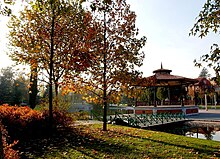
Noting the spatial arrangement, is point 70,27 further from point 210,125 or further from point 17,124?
point 210,125

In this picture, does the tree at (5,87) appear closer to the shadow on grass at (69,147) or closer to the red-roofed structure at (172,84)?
the red-roofed structure at (172,84)

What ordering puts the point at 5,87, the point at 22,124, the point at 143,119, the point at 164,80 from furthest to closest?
the point at 5,87, the point at 164,80, the point at 143,119, the point at 22,124

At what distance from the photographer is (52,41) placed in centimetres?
1191

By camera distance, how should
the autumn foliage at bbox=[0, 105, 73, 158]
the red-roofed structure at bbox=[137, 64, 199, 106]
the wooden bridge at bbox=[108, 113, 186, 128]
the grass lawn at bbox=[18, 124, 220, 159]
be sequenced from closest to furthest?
the grass lawn at bbox=[18, 124, 220, 159] → the autumn foliage at bbox=[0, 105, 73, 158] → the wooden bridge at bbox=[108, 113, 186, 128] → the red-roofed structure at bbox=[137, 64, 199, 106]

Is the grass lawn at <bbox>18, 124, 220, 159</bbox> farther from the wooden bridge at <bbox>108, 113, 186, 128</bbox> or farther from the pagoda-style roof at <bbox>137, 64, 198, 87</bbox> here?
the wooden bridge at <bbox>108, 113, 186, 128</bbox>

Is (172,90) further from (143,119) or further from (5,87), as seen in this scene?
(5,87)

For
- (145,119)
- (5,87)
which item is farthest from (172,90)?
(5,87)

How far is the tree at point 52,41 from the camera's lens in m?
12.0

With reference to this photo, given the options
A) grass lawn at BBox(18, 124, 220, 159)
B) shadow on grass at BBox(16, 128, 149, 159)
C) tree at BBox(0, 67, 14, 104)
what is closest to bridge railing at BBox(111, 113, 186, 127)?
shadow on grass at BBox(16, 128, 149, 159)

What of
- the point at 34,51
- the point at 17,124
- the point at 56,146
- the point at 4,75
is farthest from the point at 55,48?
the point at 4,75

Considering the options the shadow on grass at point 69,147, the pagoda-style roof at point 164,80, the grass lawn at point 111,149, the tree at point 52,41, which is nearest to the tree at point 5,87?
the pagoda-style roof at point 164,80

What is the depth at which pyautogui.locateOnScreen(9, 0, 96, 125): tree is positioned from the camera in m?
12.0

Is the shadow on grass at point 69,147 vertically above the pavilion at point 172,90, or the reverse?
the pavilion at point 172,90

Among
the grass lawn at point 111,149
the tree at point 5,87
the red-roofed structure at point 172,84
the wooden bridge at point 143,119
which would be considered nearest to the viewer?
the grass lawn at point 111,149
